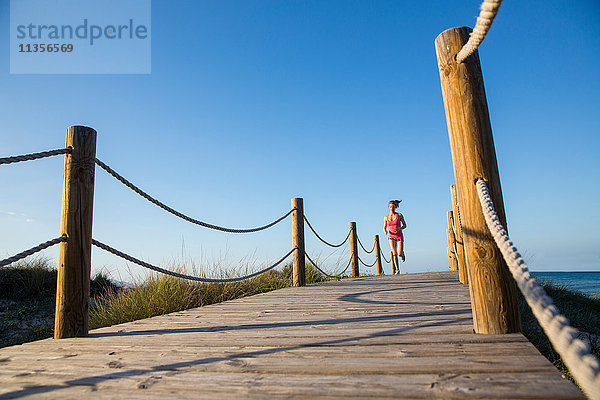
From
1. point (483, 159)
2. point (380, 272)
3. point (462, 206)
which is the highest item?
point (483, 159)

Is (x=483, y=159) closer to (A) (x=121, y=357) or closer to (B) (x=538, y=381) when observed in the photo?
(B) (x=538, y=381)

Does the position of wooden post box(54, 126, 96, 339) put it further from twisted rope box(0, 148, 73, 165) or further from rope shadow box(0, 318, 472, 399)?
rope shadow box(0, 318, 472, 399)

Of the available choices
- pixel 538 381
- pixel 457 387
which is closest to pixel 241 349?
pixel 457 387

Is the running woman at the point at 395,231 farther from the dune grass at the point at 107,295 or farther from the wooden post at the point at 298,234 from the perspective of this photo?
the wooden post at the point at 298,234

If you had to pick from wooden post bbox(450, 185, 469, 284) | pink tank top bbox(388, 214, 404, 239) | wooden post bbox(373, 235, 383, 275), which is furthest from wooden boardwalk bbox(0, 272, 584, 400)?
wooden post bbox(373, 235, 383, 275)

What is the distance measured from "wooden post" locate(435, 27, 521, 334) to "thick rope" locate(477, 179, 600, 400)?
30 centimetres

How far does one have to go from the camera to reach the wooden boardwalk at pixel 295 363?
125 cm

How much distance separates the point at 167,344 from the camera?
81.0 inches

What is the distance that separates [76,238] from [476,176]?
2540 mm

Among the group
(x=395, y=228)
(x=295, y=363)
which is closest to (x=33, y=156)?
(x=295, y=363)

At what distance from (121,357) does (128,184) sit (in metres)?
1.38

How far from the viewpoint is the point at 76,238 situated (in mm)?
→ 2354

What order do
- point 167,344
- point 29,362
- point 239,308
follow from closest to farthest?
point 29,362
point 167,344
point 239,308

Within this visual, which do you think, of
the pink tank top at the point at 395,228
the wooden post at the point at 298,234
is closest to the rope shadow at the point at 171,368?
the wooden post at the point at 298,234
